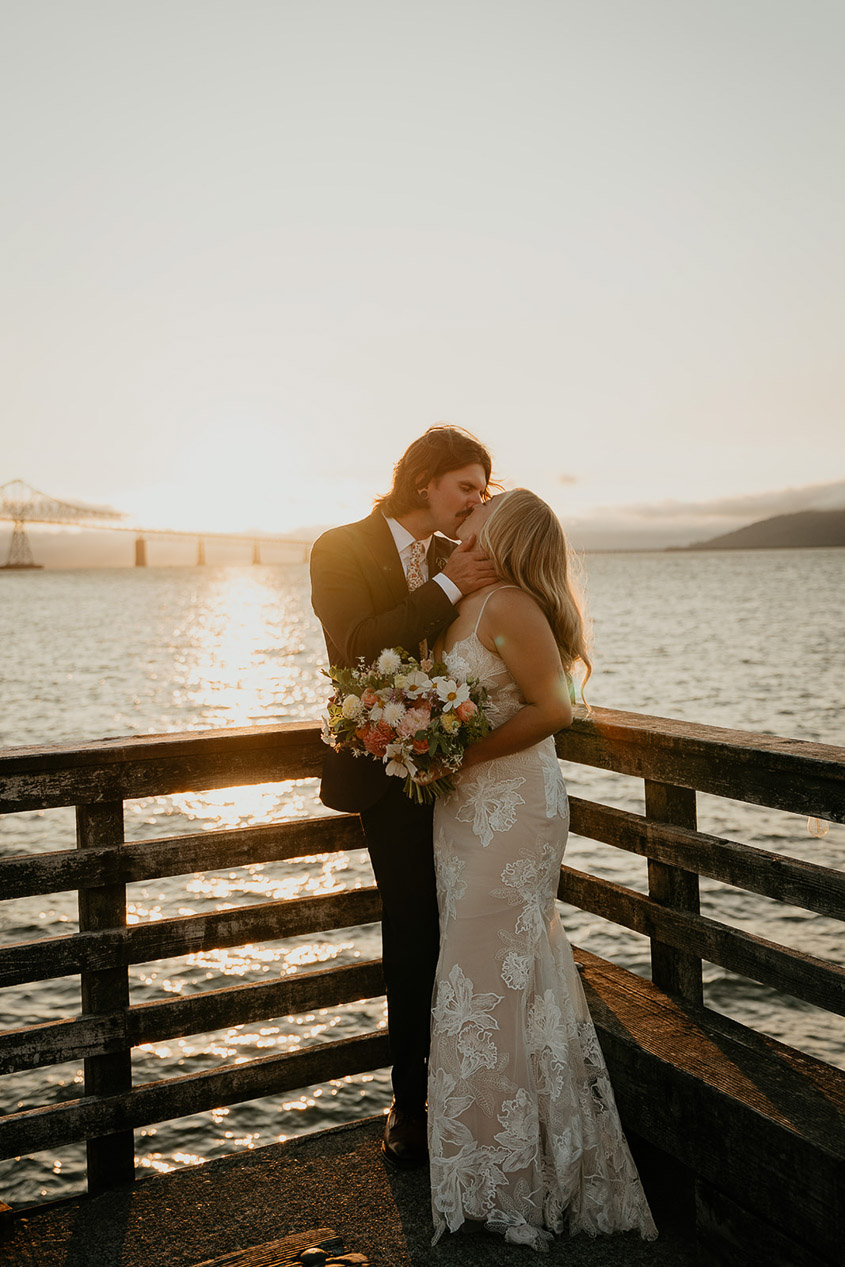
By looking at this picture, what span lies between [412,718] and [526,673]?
0.41 metres

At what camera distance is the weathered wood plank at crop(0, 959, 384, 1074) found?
300 centimetres

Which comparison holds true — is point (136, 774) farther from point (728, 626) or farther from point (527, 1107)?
point (728, 626)

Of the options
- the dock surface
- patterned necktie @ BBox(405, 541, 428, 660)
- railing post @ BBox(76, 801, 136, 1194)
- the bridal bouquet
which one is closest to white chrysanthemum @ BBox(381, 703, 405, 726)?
the bridal bouquet

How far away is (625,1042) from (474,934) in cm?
58

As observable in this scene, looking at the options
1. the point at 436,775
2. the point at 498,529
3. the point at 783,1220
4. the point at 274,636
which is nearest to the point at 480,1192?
the point at 783,1220

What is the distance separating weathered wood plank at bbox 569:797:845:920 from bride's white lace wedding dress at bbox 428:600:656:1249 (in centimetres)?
31

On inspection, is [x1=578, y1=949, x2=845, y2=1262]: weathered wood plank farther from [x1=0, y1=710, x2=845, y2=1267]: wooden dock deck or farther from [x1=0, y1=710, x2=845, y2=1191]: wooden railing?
[x1=0, y1=710, x2=845, y2=1191]: wooden railing

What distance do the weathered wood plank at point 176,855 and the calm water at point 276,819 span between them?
131cm

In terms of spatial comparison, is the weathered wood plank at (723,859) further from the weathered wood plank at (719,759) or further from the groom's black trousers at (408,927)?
the groom's black trousers at (408,927)

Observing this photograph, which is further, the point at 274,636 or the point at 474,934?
the point at 274,636

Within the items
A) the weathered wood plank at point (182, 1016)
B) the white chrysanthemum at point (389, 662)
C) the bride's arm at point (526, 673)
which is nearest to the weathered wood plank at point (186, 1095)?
the weathered wood plank at point (182, 1016)

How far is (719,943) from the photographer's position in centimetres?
296

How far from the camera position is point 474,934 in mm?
2979

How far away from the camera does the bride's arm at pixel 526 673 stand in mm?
2939
